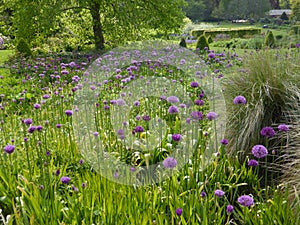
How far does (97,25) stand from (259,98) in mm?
10871

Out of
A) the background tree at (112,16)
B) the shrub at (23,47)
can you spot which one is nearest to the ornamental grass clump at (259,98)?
the background tree at (112,16)

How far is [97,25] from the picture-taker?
13242 millimetres

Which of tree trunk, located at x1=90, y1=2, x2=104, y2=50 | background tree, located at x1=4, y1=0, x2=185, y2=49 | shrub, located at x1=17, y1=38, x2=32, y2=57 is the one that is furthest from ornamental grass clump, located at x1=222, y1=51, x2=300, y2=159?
shrub, located at x1=17, y1=38, x2=32, y2=57

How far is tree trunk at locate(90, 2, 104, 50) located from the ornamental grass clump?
9.91 meters

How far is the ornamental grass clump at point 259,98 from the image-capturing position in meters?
3.18

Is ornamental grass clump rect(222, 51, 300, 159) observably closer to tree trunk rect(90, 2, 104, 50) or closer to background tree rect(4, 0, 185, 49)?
background tree rect(4, 0, 185, 49)

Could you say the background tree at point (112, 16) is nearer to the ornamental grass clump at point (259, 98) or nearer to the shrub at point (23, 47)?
the shrub at point (23, 47)

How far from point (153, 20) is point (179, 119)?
948 cm

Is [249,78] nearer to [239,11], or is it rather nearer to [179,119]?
[179,119]

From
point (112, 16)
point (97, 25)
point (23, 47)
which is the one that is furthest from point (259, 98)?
point (23, 47)

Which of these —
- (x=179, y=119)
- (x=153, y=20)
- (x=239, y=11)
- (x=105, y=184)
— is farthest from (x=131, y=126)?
(x=239, y=11)

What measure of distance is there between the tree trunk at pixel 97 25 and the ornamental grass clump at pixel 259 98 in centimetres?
991

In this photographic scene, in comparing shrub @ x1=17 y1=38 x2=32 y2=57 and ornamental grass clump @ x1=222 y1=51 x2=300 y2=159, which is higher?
shrub @ x1=17 y1=38 x2=32 y2=57

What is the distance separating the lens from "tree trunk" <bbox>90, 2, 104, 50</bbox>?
12.8 metres
